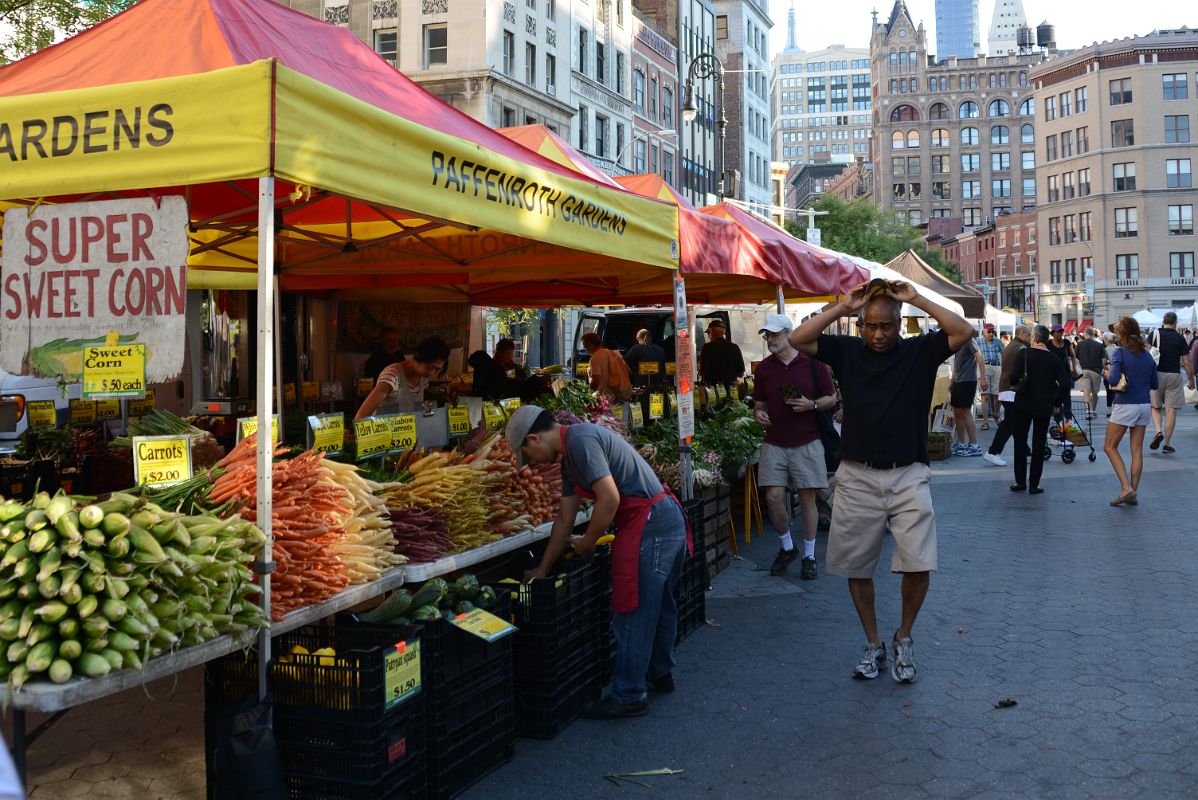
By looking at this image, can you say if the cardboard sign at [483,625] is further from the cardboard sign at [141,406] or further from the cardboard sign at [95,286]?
the cardboard sign at [141,406]

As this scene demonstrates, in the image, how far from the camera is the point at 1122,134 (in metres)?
83.6

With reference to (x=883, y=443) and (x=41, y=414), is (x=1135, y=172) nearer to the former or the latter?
A: (x=883, y=443)

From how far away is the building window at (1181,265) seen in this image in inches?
3231

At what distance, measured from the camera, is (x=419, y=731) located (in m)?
4.25

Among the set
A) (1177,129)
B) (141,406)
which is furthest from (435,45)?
(1177,129)

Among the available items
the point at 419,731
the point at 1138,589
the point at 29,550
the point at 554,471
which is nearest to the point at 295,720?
the point at 419,731

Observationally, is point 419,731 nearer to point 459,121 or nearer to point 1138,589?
point 459,121

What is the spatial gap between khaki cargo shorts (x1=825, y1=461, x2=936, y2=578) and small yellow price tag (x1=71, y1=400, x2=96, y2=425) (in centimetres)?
513

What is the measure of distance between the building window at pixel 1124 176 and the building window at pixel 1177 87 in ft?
18.8

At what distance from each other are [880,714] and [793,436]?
3468 mm

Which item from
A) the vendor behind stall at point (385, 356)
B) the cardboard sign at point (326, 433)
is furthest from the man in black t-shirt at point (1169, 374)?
the cardboard sign at point (326, 433)

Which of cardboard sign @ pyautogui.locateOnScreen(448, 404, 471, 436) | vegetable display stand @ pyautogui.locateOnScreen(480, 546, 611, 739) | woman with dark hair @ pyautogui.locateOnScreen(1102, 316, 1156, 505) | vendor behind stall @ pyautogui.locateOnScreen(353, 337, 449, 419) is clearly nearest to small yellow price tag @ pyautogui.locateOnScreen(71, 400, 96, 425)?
vendor behind stall @ pyautogui.locateOnScreen(353, 337, 449, 419)

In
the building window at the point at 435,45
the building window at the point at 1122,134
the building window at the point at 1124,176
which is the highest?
the building window at the point at 1122,134

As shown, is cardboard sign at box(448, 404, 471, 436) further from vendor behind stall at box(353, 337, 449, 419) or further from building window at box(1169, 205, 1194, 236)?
building window at box(1169, 205, 1194, 236)
